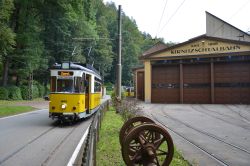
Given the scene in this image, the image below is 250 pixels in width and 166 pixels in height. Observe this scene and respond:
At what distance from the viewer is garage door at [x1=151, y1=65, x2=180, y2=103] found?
35.5 m

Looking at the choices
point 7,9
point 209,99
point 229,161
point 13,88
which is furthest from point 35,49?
point 229,161


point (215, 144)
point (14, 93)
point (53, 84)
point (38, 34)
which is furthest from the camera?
point (38, 34)

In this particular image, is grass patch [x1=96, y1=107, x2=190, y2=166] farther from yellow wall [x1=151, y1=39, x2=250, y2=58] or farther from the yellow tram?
yellow wall [x1=151, y1=39, x2=250, y2=58]

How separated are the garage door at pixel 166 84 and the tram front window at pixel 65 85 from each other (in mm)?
20447

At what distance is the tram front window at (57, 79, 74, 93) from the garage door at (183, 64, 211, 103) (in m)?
20.5

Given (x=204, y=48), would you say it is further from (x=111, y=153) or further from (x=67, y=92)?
(x=111, y=153)

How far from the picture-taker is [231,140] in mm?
12602

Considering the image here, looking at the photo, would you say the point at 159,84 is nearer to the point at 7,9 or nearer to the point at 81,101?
the point at 7,9

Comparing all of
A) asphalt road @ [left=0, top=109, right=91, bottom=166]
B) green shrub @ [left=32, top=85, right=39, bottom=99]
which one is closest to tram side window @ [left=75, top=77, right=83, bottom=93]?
asphalt road @ [left=0, top=109, right=91, bottom=166]

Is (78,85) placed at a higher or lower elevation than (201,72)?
lower

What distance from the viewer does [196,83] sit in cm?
3469

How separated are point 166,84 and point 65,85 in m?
20.5

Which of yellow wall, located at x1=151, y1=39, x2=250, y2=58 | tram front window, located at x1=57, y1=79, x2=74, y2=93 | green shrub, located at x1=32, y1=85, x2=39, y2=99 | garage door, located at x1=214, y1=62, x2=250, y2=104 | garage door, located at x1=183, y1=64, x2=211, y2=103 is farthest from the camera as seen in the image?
green shrub, located at x1=32, y1=85, x2=39, y2=99

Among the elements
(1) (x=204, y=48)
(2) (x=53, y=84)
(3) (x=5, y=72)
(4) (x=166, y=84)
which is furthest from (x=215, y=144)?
(3) (x=5, y=72)
